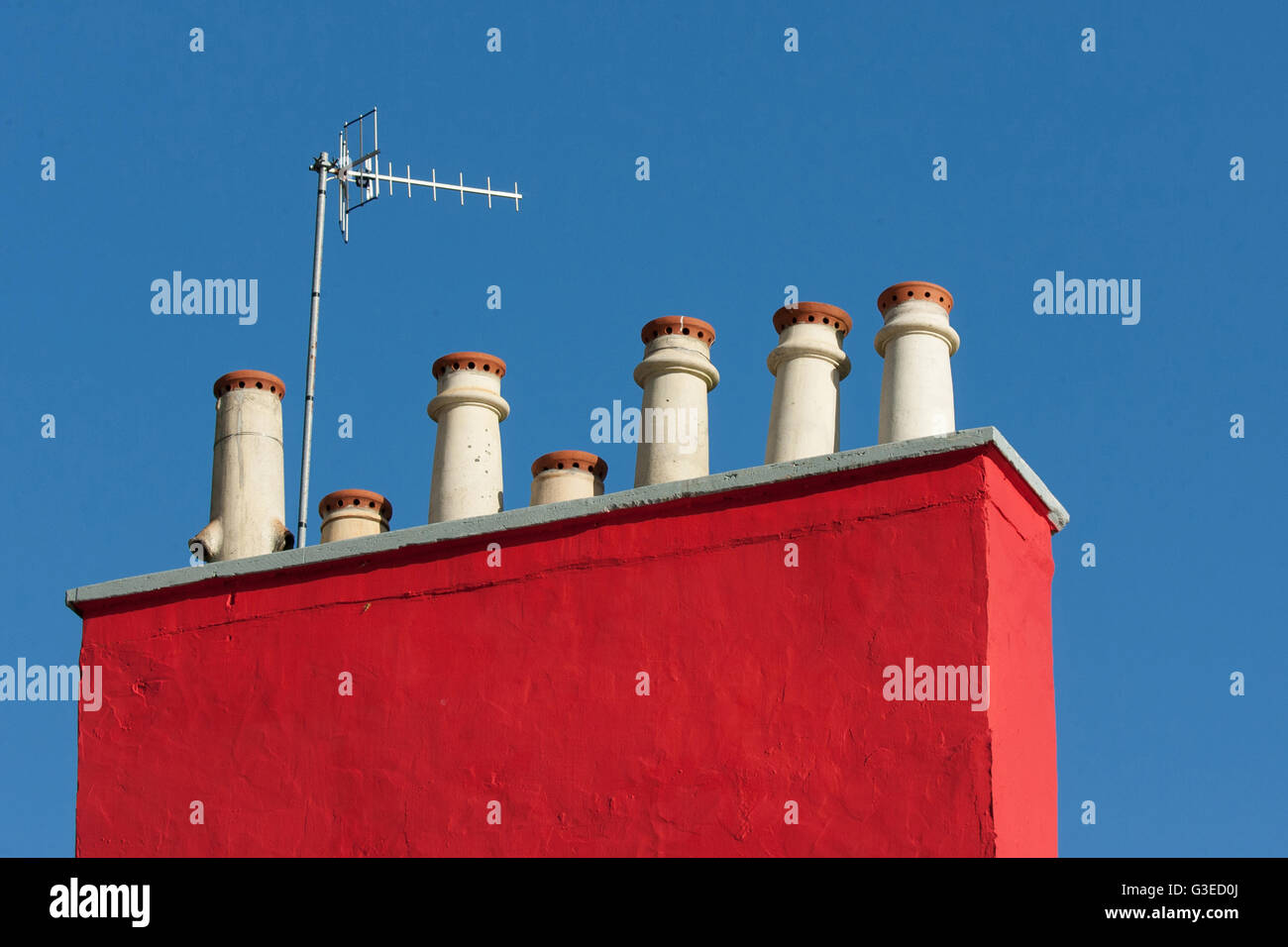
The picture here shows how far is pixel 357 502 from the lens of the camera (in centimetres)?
1346

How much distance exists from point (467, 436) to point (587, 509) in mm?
1364

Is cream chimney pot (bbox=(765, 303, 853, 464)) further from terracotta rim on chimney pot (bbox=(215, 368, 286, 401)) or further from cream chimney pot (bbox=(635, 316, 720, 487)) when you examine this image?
terracotta rim on chimney pot (bbox=(215, 368, 286, 401))

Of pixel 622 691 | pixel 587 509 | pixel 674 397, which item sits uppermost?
pixel 674 397

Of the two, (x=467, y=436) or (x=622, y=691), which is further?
(x=467, y=436)

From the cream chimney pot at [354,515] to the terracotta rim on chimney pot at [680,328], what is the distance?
2.10 metres

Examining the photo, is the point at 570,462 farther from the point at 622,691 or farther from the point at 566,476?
the point at 622,691

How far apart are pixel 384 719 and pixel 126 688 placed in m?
1.86

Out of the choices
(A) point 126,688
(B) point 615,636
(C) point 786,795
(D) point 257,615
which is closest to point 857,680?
(C) point 786,795

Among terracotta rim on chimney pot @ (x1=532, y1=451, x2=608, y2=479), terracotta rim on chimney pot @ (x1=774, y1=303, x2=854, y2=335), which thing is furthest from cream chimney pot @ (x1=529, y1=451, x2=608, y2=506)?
terracotta rim on chimney pot @ (x1=774, y1=303, x2=854, y2=335)

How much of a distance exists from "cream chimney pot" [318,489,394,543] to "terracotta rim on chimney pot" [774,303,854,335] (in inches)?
113

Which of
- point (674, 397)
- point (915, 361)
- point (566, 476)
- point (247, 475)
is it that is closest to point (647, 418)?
point (674, 397)
